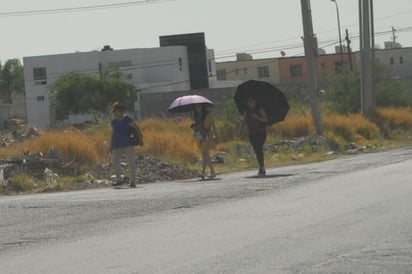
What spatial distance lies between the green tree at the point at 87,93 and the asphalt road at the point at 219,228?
176 feet

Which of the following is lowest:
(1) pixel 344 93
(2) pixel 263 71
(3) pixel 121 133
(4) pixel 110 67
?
(3) pixel 121 133

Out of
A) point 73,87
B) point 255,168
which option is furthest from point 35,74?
point 255,168

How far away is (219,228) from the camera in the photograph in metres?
11.7


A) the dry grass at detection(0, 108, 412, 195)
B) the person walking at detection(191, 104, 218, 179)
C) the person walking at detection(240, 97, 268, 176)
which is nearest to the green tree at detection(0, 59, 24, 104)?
the dry grass at detection(0, 108, 412, 195)

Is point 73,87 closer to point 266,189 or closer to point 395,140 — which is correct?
point 395,140

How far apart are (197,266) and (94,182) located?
12203 millimetres

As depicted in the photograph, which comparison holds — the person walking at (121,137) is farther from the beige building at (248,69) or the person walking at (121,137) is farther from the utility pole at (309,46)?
the beige building at (248,69)

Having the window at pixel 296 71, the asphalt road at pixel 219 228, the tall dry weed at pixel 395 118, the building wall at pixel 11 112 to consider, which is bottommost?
the asphalt road at pixel 219 228

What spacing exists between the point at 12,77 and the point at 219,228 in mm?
103204

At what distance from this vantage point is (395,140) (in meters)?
40.4

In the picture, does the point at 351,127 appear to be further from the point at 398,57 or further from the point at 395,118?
the point at 398,57

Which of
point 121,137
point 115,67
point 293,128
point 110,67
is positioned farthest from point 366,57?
point 110,67

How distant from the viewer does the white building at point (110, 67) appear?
90.2m

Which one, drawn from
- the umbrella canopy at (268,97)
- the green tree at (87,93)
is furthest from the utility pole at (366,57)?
the green tree at (87,93)
